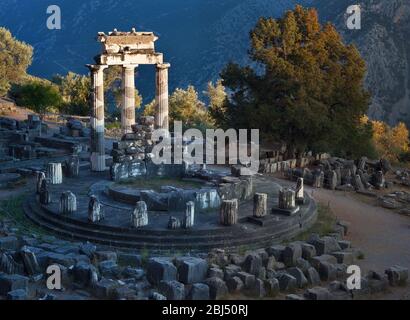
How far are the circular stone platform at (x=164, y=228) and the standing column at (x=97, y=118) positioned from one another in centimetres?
549

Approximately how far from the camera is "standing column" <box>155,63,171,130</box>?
3517 cm

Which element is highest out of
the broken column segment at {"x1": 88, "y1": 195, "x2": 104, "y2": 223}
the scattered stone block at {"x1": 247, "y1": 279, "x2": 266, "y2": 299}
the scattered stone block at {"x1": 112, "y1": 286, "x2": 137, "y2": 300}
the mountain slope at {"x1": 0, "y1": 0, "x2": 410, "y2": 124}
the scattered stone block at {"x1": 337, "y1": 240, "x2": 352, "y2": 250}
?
the mountain slope at {"x1": 0, "y1": 0, "x2": 410, "y2": 124}

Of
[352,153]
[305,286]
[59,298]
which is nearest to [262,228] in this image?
[305,286]

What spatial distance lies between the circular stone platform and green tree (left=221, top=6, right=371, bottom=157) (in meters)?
9.84

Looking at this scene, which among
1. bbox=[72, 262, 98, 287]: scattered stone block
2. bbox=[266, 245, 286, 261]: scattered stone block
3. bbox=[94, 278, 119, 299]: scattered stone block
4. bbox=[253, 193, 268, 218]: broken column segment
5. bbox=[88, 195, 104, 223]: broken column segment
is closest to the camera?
bbox=[94, 278, 119, 299]: scattered stone block

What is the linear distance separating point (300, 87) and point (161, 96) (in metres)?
7.44

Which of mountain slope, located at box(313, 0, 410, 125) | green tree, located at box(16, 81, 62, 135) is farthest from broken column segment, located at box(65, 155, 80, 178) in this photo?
mountain slope, located at box(313, 0, 410, 125)

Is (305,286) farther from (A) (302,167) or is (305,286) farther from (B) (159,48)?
(B) (159,48)

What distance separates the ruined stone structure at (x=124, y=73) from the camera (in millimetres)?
32062

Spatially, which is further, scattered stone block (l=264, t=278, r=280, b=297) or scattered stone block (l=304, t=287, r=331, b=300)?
scattered stone block (l=264, t=278, r=280, b=297)

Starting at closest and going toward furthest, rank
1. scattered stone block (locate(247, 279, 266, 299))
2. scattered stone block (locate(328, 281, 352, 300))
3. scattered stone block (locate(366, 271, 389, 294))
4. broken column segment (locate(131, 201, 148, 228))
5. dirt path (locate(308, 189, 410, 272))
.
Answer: scattered stone block (locate(328, 281, 352, 300)) < scattered stone block (locate(247, 279, 266, 299)) < scattered stone block (locate(366, 271, 389, 294)) < broken column segment (locate(131, 201, 148, 228)) < dirt path (locate(308, 189, 410, 272))

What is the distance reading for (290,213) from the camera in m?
24.6

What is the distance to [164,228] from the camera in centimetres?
2202

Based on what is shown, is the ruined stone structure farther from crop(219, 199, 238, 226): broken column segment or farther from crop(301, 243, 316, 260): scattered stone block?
crop(301, 243, 316, 260): scattered stone block
